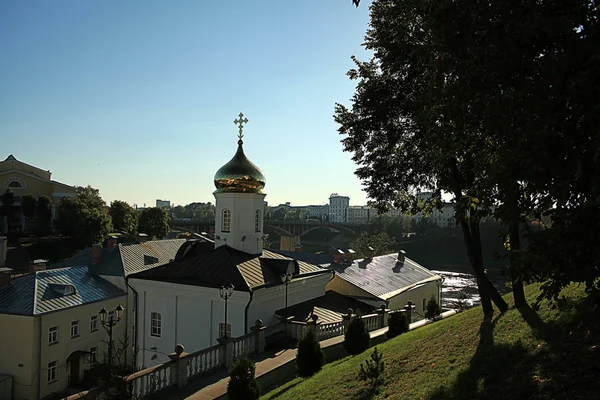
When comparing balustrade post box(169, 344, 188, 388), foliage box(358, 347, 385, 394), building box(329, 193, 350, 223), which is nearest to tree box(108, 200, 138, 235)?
balustrade post box(169, 344, 188, 388)

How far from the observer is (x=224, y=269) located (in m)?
17.0

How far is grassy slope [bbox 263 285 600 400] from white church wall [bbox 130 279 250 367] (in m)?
5.23

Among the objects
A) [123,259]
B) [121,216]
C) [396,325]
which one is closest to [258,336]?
[396,325]

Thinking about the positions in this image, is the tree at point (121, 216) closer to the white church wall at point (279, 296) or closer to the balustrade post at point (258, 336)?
the white church wall at point (279, 296)

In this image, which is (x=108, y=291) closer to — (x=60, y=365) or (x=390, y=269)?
(x=60, y=365)

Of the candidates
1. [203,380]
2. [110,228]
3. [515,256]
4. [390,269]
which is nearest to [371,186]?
[203,380]

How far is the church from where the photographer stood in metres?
16.3

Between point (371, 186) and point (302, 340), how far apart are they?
4833 mm

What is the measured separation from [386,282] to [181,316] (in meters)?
13.1

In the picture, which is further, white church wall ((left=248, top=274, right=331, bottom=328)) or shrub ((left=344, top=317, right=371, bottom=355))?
white church wall ((left=248, top=274, right=331, bottom=328))

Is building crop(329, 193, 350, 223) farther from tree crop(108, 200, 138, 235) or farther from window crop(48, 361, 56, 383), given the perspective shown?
window crop(48, 361, 56, 383)

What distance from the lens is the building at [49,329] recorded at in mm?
20625

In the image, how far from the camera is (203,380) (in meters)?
11.7

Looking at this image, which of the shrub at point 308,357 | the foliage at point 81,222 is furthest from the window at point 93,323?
the foliage at point 81,222
